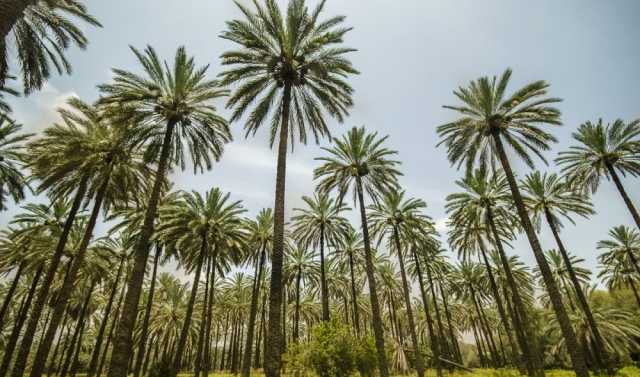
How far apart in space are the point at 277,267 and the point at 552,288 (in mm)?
15663

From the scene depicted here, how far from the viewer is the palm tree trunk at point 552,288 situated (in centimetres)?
1634

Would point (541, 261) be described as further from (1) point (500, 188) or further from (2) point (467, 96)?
(2) point (467, 96)

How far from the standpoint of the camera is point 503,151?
71.1ft

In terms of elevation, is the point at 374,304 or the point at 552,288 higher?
the point at 374,304

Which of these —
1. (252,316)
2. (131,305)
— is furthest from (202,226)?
(131,305)

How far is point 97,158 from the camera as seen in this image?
2028 centimetres

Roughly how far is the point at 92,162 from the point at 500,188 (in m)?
31.7

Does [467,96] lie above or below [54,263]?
above

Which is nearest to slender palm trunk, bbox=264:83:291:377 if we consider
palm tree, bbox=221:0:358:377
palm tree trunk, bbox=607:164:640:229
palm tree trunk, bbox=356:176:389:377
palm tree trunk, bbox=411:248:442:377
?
palm tree, bbox=221:0:358:377

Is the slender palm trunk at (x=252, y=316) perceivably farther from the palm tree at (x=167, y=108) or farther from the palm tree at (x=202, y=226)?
the palm tree at (x=167, y=108)

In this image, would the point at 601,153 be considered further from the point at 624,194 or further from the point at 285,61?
the point at 285,61

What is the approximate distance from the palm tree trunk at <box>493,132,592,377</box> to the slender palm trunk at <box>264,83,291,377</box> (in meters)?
14.9

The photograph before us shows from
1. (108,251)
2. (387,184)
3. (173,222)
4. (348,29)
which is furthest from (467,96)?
(108,251)

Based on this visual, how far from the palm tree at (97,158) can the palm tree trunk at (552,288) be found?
23.6 m
